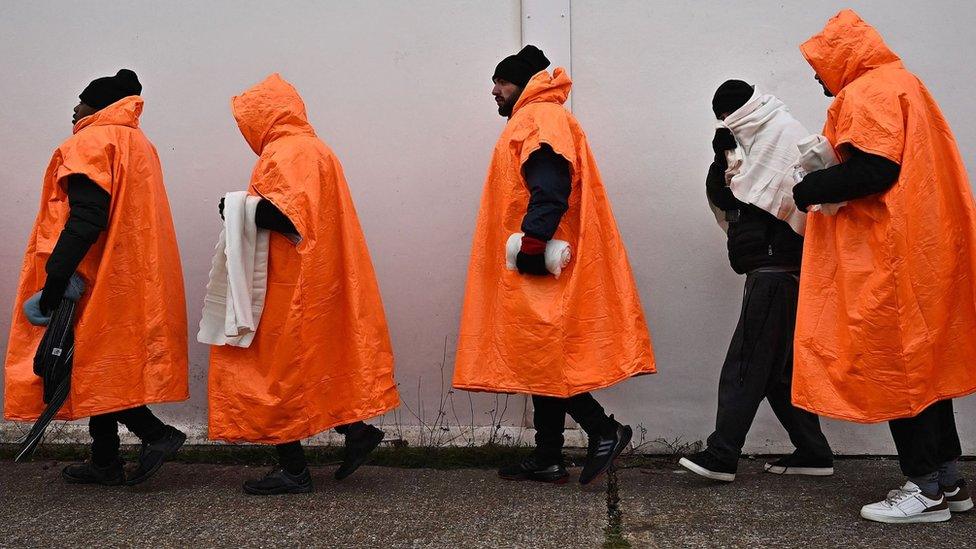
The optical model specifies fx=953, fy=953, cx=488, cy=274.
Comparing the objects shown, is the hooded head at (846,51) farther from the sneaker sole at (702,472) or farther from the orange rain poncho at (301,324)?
the orange rain poncho at (301,324)

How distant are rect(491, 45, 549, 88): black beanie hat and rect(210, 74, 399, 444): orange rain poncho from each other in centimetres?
79

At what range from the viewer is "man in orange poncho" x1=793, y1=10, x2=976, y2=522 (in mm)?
3006

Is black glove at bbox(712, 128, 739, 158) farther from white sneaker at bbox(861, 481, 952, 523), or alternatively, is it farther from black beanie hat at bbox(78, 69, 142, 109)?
black beanie hat at bbox(78, 69, 142, 109)

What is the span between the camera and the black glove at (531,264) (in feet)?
11.3

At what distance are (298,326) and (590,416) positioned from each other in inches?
45.2

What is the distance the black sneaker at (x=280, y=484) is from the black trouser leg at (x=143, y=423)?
451 millimetres

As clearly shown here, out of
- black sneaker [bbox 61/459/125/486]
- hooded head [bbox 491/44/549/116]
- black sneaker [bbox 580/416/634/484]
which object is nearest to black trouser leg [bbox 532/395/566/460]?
black sneaker [bbox 580/416/634/484]

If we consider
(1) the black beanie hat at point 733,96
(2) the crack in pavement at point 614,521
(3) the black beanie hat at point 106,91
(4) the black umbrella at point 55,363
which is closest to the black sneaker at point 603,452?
(2) the crack in pavement at point 614,521

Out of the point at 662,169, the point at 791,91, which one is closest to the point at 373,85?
the point at 662,169

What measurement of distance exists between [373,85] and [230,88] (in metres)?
0.69

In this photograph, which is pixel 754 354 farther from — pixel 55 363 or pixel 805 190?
pixel 55 363

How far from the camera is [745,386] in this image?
358cm

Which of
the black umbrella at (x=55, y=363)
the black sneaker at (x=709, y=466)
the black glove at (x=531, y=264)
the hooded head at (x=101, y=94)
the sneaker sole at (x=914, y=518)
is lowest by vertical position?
the sneaker sole at (x=914, y=518)

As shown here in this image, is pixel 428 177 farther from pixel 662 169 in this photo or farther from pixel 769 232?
pixel 769 232
